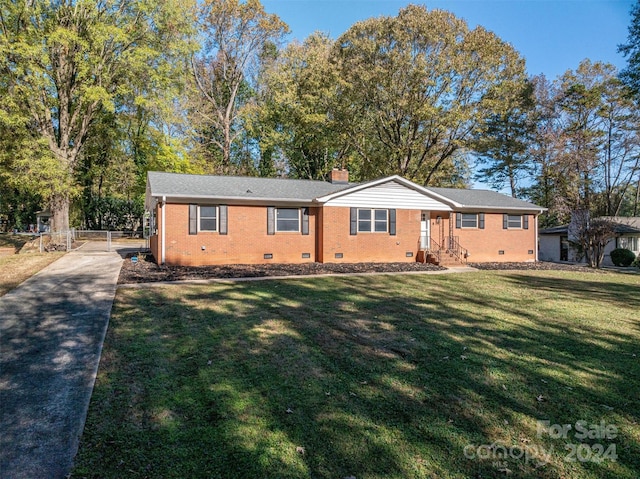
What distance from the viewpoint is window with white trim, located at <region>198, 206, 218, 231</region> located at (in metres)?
15.0

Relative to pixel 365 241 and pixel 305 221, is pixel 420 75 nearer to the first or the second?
pixel 365 241

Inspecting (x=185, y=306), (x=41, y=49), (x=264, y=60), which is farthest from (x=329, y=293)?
(x=264, y=60)

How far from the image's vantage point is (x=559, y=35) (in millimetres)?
15359

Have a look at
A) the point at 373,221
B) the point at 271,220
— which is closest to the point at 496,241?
the point at 373,221

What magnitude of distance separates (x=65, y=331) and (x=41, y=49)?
20581 mm

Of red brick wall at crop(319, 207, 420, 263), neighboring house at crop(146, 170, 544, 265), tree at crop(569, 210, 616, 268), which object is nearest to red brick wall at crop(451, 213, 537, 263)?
neighboring house at crop(146, 170, 544, 265)

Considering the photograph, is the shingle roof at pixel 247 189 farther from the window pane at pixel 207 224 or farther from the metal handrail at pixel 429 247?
the metal handrail at pixel 429 247

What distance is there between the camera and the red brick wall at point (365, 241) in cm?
1631

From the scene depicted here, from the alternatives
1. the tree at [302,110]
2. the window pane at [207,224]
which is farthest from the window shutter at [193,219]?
the tree at [302,110]

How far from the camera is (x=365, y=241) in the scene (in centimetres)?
1700

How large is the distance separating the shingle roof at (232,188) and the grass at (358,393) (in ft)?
25.3

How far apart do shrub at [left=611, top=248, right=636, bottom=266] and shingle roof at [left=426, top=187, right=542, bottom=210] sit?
25.7ft

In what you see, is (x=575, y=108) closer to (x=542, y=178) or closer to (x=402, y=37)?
(x=542, y=178)

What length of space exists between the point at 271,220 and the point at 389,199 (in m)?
5.65
